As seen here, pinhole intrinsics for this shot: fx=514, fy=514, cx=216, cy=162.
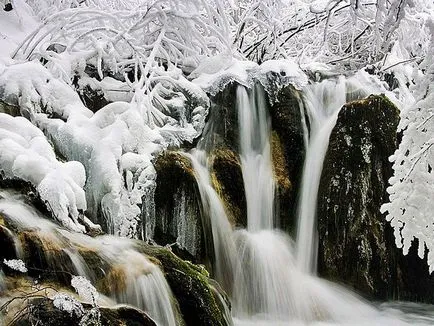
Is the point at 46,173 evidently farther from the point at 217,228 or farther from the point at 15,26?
the point at 15,26

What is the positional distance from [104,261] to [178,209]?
158cm

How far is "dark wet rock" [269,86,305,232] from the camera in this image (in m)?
5.38

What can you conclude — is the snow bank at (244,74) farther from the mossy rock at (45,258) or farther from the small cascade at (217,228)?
the mossy rock at (45,258)

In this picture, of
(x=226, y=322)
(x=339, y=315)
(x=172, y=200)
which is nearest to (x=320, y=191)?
(x=339, y=315)

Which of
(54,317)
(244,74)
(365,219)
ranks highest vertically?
(244,74)

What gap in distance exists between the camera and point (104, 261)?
2.99 meters

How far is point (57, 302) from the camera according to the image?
2.32m

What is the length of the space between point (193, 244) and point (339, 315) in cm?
144

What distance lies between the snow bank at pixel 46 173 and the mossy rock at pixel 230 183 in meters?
1.75

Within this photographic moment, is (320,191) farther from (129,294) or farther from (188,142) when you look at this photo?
(129,294)

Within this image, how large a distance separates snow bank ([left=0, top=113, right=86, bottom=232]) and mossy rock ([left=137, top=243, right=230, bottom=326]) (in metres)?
0.49

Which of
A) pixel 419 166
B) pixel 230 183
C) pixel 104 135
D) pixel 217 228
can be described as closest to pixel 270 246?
pixel 217 228

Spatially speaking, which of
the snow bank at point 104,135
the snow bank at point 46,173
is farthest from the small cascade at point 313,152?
the snow bank at point 46,173

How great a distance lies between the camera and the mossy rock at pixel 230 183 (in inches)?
193
